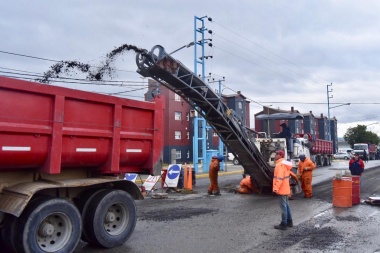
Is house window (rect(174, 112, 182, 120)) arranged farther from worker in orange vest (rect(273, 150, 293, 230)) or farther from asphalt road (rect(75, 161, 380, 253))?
worker in orange vest (rect(273, 150, 293, 230))

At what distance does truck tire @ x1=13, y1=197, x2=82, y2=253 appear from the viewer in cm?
518

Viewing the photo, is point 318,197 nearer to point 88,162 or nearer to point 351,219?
point 351,219

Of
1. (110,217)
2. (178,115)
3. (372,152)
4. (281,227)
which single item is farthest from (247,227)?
(372,152)

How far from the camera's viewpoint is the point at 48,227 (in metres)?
5.49

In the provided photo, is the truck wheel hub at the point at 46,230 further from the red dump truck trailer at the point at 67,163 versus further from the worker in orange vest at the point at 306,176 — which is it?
the worker in orange vest at the point at 306,176

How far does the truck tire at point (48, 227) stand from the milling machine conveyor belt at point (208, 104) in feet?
16.7

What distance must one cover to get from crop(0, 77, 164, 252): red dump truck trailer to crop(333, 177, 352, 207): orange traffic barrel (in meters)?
5.81

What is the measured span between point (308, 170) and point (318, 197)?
0.97 metres

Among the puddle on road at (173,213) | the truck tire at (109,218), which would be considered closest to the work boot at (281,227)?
the puddle on road at (173,213)

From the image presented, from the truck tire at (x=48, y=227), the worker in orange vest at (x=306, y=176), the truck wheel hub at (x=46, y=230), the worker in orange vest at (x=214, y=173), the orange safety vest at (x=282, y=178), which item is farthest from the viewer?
the worker in orange vest at (x=214, y=173)

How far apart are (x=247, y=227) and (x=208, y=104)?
180 inches

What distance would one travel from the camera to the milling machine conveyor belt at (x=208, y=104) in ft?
32.8

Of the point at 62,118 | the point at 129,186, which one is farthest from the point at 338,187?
the point at 62,118

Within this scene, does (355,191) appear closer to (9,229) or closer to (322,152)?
(9,229)
